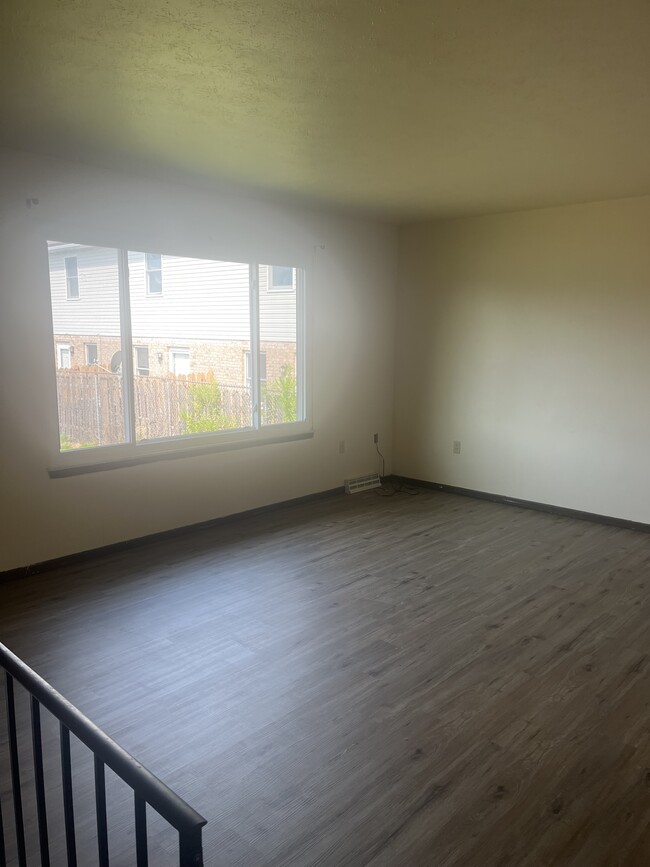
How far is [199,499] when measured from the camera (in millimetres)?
4801

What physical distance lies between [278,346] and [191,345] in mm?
889

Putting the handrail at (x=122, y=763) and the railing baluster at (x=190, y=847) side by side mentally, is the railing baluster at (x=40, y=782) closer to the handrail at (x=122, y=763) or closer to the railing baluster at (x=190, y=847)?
the handrail at (x=122, y=763)

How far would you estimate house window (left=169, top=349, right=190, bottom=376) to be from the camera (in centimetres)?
459

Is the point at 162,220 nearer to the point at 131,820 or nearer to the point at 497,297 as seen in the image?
the point at 497,297

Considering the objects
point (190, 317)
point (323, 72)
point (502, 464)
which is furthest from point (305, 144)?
point (502, 464)

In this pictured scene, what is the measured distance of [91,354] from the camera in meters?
4.11

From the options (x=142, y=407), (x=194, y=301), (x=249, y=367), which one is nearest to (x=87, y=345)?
(x=142, y=407)

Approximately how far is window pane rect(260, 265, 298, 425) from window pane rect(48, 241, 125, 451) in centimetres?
134

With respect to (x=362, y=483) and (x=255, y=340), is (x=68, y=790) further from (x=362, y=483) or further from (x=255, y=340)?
(x=362, y=483)

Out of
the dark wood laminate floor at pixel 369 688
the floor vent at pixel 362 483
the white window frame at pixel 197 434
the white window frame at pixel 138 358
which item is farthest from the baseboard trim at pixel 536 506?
the white window frame at pixel 138 358

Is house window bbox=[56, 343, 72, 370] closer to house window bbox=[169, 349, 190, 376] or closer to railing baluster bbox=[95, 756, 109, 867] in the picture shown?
house window bbox=[169, 349, 190, 376]

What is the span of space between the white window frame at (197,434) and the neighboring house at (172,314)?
5 centimetres

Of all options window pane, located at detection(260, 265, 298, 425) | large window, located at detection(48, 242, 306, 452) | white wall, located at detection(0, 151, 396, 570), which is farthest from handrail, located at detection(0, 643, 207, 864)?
window pane, located at detection(260, 265, 298, 425)

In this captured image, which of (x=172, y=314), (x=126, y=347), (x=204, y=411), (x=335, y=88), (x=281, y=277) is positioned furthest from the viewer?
(x=281, y=277)
